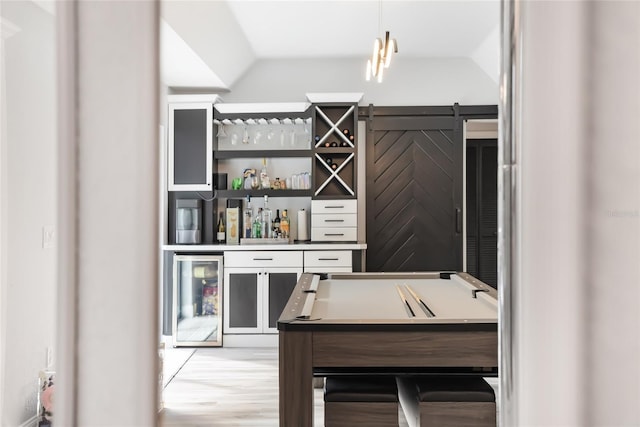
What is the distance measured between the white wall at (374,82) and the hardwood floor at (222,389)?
266 centimetres

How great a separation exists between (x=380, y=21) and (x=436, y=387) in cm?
311

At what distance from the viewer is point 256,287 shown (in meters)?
4.73

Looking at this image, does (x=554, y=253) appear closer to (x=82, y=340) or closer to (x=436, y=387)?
(x=82, y=340)

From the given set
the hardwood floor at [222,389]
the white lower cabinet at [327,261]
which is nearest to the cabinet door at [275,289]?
the white lower cabinet at [327,261]

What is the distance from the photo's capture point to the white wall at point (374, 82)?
5.28 meters

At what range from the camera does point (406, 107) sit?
5176mm

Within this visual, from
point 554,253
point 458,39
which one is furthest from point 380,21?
point 554,253

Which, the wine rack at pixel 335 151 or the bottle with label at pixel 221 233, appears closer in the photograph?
the wine rack at pixel 335 151

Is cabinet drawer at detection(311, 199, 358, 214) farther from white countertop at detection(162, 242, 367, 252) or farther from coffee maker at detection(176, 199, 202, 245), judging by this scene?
coffee maker at detection(176, 199, 202, 245)

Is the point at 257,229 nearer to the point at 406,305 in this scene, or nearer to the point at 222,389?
the point at 222,389

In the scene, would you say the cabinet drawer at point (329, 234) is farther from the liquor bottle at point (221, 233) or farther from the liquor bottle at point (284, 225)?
the liquor bottle at point (221, 233)

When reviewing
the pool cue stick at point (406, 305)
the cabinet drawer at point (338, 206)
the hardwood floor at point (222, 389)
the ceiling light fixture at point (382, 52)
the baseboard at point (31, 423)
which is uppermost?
the ceiling light fixture at point (382, 52)

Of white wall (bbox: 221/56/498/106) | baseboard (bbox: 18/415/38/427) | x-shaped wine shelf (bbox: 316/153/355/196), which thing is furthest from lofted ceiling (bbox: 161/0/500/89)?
baseboard (bbox: 18/415/38/427)

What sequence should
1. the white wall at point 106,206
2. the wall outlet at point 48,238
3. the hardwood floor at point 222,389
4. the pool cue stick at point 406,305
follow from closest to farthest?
the white wall at point 106,206 < the wall outlet at point 48,238 < the pool cue stick at point 406,305 < the hardwood floor at point 222,389
